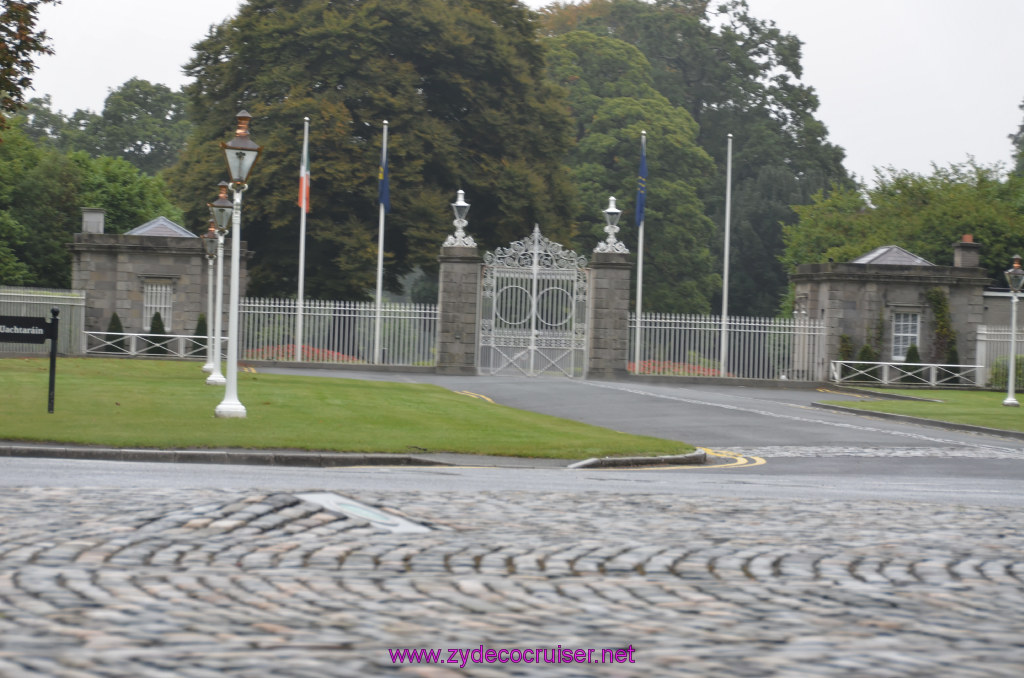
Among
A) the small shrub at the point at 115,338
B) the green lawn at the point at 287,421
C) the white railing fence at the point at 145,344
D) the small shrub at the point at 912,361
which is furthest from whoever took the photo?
the small shrub at the point at 912,361

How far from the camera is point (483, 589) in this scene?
5758 millimetres

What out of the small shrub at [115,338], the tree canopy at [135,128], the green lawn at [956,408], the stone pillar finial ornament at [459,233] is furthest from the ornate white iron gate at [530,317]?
the tree canopy at [135,128]

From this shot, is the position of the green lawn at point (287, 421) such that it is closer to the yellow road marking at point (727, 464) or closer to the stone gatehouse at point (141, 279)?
the yellow road marking at point (727, 464)

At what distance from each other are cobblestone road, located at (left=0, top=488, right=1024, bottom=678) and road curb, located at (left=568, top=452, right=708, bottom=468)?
7.16m

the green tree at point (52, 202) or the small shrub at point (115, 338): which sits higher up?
the green tree at point (52, 202)

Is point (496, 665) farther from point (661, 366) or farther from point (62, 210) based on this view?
point (62, 210)

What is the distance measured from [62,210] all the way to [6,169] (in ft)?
8.95

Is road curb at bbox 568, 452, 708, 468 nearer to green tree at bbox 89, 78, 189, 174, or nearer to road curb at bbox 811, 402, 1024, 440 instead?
road curb at bbox 811, 402, 1024, 440

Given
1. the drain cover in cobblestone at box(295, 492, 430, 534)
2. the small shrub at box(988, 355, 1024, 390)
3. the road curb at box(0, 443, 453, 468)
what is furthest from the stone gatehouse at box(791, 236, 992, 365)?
the drain cover in cobblestone at box(295, 492, 430, 534)

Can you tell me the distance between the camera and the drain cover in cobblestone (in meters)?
7.29

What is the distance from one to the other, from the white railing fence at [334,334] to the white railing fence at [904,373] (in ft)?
42.9

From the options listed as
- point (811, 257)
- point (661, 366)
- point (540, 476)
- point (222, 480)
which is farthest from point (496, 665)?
point (811, 257)
